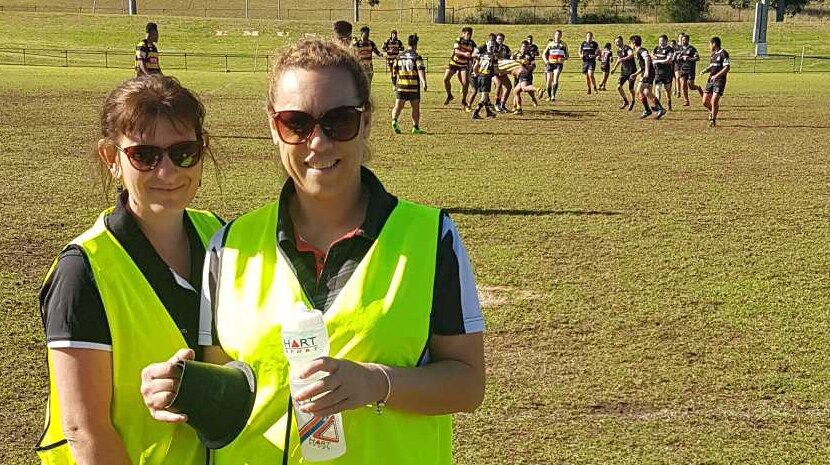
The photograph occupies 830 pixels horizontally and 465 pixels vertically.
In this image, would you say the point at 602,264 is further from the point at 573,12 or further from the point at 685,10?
the point at 685,10

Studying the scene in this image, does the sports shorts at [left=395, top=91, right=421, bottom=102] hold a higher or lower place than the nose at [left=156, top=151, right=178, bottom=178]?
lower

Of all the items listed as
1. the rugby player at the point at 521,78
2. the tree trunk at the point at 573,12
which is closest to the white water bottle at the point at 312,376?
the rugby player at the point at 521,78

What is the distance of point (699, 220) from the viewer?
1148 centimetres

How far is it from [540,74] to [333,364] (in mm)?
43241

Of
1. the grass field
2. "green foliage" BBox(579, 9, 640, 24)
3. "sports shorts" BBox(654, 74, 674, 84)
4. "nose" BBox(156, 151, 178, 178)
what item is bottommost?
the grass field

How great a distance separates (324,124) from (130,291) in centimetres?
63

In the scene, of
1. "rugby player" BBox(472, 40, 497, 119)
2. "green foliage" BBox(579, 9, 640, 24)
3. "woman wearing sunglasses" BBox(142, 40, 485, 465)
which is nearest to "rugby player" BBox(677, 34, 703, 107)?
"rugby player" BBox(472, 40, 497, 119)

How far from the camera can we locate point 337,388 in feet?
7.14

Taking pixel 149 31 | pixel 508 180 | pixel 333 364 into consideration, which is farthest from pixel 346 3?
pixel 333 364

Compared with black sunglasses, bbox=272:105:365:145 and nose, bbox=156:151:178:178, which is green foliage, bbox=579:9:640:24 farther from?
black sunglasses, bbox=272:105:365:145

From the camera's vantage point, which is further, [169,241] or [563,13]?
[563,13]

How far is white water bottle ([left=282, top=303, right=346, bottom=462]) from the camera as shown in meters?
2.20

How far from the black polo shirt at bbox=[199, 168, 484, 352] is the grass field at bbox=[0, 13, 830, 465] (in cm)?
58

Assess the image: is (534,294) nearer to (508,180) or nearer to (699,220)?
(699,220)
